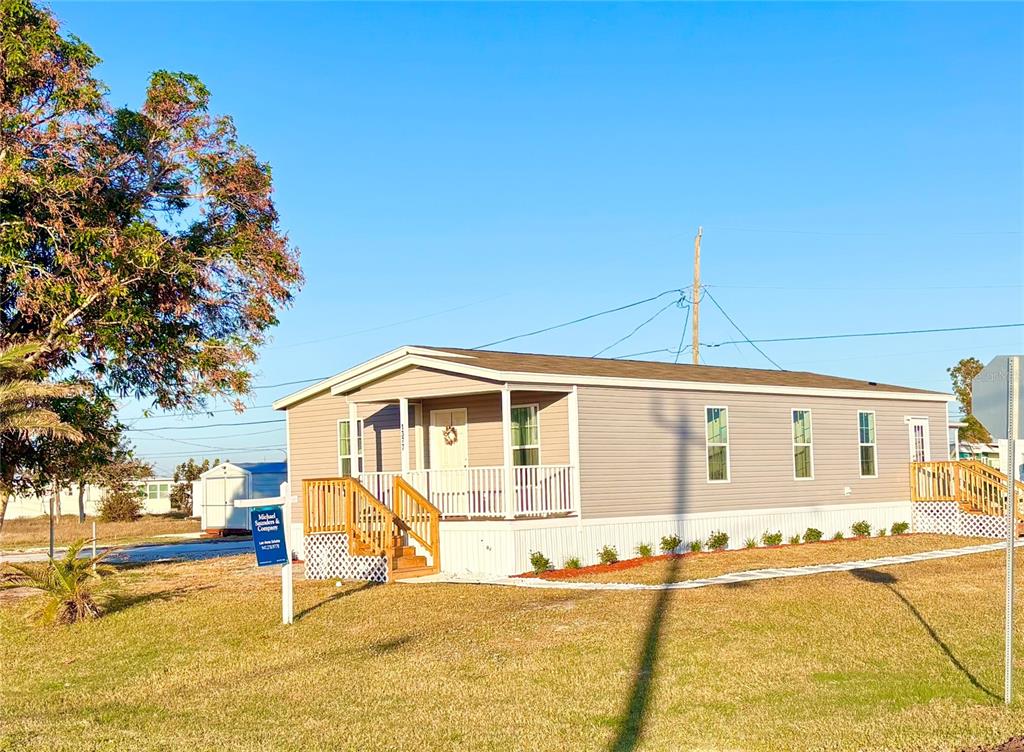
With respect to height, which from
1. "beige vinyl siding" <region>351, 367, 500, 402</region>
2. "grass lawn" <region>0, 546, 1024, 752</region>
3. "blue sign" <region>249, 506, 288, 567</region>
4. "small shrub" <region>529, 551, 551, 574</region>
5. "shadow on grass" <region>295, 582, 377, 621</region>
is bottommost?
"grass lawn" <region>0, 546, 1024, 752</region>

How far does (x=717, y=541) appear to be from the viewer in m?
22.5

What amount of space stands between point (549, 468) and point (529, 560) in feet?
5.60

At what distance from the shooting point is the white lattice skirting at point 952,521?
2519 centimetres

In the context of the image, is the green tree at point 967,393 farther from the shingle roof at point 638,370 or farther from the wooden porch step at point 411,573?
the wooden porch step at point 411,573

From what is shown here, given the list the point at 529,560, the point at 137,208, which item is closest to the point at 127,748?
the point at 529,560

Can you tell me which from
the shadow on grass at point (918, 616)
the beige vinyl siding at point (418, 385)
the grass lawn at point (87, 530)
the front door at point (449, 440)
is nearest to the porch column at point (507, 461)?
the beige vinyl siding at point (418, 385)

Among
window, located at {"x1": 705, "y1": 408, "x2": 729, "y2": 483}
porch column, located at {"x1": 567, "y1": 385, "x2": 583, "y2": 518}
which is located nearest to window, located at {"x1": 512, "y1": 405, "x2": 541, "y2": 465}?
porch column, located at {"x1": 567, "y1": 385, "x2": 583, "y2": 518}

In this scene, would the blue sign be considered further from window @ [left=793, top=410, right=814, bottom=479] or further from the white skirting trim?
window @ [left=793, top=410, right=814, bottom=479]

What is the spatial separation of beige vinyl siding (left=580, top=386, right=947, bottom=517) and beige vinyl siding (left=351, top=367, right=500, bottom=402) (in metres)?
2.09

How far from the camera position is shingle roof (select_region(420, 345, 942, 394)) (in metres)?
20.7

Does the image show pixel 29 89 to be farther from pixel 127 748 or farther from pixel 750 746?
pixel 750 746

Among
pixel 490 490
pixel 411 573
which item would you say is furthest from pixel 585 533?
pixel 411 573

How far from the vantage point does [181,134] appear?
863 inches

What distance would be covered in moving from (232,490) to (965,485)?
91.5 ft
